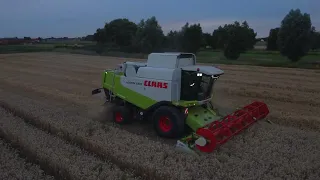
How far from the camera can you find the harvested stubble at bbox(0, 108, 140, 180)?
5.88 metres

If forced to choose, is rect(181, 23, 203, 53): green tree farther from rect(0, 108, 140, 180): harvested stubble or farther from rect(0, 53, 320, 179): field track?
rect(0, 108, 140, 180): harvested stubble

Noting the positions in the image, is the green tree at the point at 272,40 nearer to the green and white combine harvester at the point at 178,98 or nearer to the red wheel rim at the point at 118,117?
the green and white combine harvester at the point at 178,98

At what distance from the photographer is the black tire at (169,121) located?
301 inches

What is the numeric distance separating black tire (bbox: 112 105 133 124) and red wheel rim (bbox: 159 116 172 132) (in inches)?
50.4

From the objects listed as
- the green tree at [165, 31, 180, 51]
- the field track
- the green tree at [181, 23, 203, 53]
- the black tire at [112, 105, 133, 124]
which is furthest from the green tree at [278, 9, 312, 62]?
the black tire at [112, 105, 133, 124]

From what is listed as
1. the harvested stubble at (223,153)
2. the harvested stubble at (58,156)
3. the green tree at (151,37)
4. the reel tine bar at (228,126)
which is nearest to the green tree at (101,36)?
the green tree at (151,37)

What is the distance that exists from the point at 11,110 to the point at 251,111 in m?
7.42

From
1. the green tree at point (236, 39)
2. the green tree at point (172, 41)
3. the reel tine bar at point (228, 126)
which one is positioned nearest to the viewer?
the reel tine bar at point (228, 126)

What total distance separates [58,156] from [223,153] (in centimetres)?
327

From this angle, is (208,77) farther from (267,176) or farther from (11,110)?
(11,110)

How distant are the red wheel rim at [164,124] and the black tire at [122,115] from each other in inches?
50.4

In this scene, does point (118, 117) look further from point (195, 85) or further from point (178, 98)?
point (195, 85)

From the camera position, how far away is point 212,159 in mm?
6457

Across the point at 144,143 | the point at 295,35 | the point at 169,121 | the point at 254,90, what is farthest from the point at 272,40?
the point at 144,143
